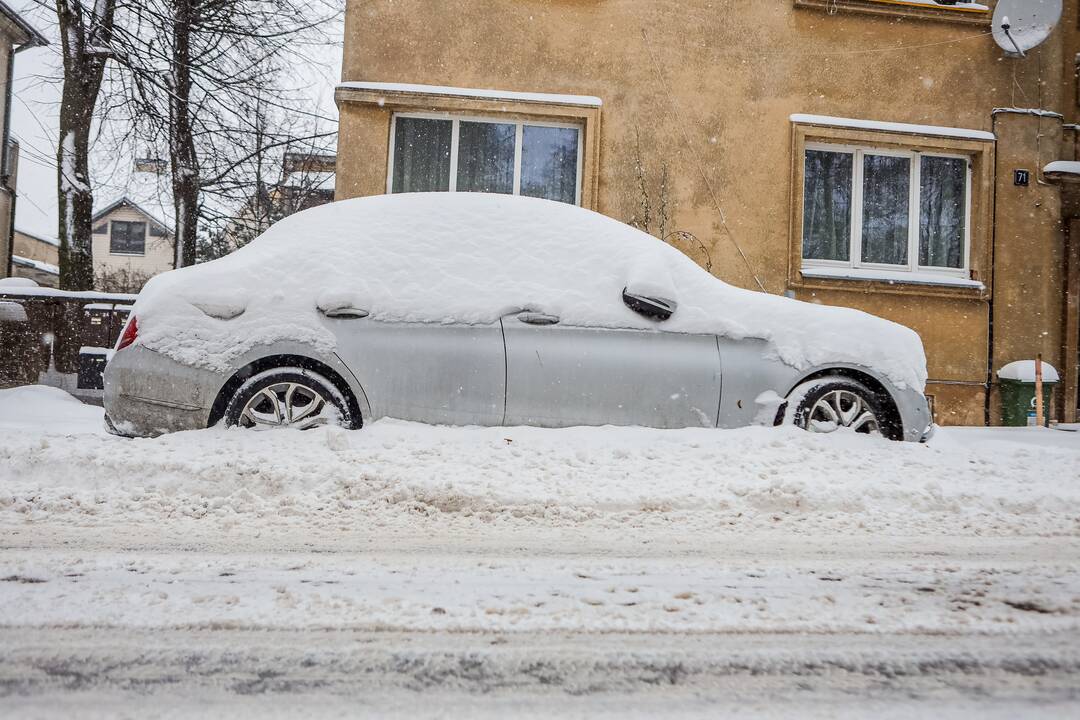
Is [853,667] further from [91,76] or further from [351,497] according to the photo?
[91,76]

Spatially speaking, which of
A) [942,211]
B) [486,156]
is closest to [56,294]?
[486,156]

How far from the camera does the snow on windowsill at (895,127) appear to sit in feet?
29.0

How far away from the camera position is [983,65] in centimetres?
912

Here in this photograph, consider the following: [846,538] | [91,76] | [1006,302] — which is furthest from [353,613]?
[91,76]

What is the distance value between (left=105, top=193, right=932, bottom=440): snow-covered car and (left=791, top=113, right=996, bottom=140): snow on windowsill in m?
4.88

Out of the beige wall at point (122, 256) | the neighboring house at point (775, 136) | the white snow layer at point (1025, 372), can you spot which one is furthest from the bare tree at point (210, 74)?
the beige wall at point (122, 256)

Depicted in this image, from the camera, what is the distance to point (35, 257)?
126 feet

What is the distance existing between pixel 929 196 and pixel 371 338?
8.21m

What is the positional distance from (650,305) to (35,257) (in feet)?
145

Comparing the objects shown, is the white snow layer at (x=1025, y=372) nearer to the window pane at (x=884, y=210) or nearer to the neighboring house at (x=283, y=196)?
the window pane at (x=884, y=210)

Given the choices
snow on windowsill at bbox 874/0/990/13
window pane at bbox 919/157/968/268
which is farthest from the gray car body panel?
snow on windowsill at bbox 874/0/990/13

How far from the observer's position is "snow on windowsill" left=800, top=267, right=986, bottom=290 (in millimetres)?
8711

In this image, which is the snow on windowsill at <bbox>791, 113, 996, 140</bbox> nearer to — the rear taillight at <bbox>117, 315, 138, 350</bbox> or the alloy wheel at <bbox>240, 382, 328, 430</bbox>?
the alloy wheel at <bbox>240, 382, 328, 430</bbox>

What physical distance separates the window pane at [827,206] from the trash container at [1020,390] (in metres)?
2.34
